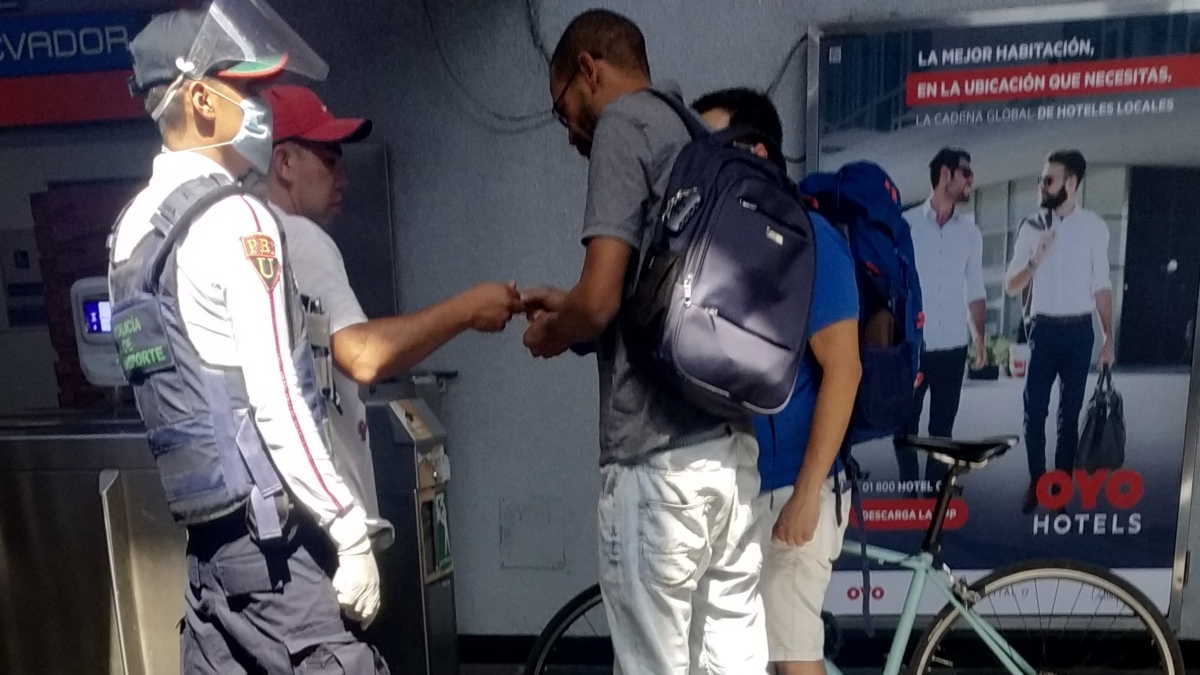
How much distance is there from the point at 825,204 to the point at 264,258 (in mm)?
1228

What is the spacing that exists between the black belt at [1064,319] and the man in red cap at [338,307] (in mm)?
1778

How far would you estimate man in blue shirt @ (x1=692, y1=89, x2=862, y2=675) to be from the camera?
166 cm

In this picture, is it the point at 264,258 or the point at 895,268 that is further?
the point at 895,268

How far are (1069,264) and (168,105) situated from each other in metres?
2.51

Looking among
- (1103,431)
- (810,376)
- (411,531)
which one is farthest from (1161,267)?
(411,531)

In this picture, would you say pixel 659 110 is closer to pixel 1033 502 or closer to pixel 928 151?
pixel 928 151

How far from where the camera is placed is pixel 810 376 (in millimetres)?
1747

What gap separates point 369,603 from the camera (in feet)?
4.87

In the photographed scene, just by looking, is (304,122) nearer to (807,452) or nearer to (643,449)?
(643,449)

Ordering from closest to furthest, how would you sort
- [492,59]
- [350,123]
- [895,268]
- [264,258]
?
[264,258]
[895,268]
[350,123]
[492,59]

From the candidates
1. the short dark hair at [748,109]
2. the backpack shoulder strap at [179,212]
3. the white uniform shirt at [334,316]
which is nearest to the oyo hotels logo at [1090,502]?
the short dark hair at [748,109]

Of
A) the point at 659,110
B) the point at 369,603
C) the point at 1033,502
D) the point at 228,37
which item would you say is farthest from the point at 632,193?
the point at 1033,502

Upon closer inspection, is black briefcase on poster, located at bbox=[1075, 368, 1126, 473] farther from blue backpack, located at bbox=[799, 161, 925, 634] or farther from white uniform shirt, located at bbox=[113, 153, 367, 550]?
white uniform shirt, located at bbox=[113, 153, 367, 550]

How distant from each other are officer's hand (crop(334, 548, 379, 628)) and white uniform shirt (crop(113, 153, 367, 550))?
76 millimetres
